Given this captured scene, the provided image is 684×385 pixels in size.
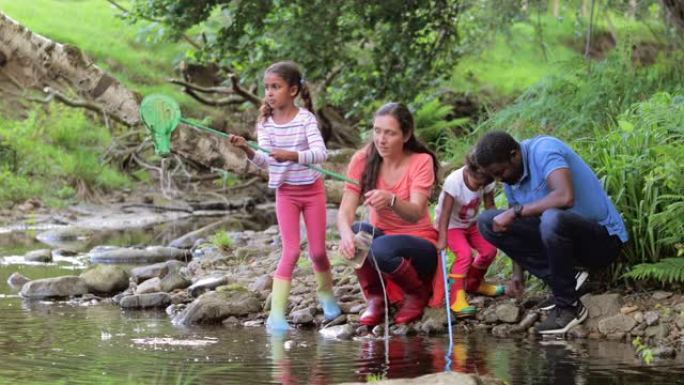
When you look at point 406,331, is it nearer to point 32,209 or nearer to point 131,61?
point 32,209

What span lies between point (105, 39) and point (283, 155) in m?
19.7

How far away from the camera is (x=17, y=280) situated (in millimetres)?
9328

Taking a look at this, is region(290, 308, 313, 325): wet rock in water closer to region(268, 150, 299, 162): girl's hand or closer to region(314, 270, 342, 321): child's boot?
region(314, 270, 342, 321): child's boot

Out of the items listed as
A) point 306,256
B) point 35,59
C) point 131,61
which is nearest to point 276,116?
point 306,256

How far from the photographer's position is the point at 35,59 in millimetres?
9992

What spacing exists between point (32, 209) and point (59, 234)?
3.34 m

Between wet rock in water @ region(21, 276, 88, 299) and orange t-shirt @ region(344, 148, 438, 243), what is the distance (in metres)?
2.80

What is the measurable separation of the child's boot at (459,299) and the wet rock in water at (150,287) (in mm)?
2589

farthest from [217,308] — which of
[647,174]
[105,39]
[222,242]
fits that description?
[105,39]

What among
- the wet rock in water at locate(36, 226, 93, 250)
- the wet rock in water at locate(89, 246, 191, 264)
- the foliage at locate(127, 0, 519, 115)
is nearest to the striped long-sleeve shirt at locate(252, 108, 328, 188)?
the wet rock in water at locate(89, 246, 191, 264)

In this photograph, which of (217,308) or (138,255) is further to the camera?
(138,255)

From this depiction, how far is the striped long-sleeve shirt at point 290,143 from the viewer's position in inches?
271

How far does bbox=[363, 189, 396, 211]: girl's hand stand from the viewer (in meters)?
6.26

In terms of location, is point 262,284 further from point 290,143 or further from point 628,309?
point 628,309
